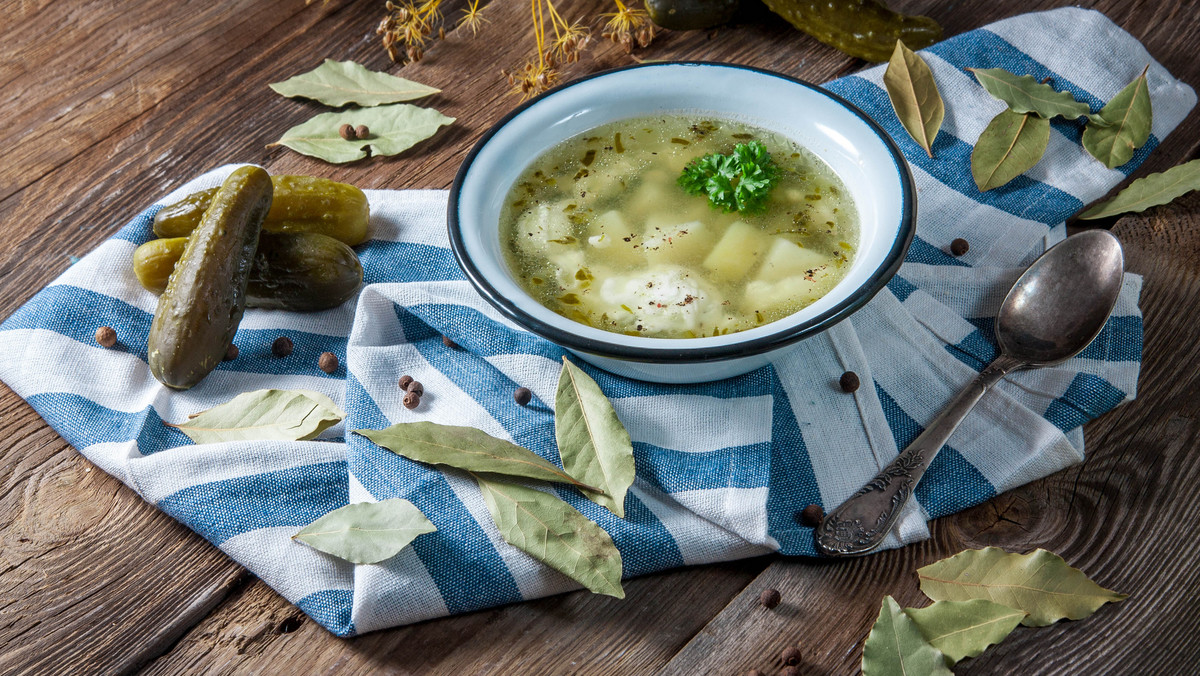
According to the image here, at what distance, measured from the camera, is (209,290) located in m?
1.68

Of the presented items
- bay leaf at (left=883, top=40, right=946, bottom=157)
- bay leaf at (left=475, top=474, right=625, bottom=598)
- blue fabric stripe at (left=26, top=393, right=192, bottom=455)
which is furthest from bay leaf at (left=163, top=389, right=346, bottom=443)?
bay leaf at (left=883, top=40, right=946, bottom=157)

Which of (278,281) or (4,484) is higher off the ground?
(278,281)

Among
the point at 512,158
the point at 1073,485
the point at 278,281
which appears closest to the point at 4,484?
the point at 278,281

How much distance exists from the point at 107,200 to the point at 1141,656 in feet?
7.14

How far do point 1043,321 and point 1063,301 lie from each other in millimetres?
54

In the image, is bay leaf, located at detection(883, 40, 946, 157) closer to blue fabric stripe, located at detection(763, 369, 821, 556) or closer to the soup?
the soup

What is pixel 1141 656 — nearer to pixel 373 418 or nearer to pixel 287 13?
pixel 373 418

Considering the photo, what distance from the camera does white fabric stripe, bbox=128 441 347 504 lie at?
1.61 m

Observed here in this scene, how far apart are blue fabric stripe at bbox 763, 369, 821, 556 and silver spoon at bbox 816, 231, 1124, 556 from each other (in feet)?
0.22

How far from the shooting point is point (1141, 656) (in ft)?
4.49

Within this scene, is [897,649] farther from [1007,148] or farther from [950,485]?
[1007,148]

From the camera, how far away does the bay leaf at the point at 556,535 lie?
145 centimetres

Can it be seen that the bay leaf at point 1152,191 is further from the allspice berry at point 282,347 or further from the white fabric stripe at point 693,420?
the allspice berry at point 282,347

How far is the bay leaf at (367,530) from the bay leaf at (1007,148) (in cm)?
133
